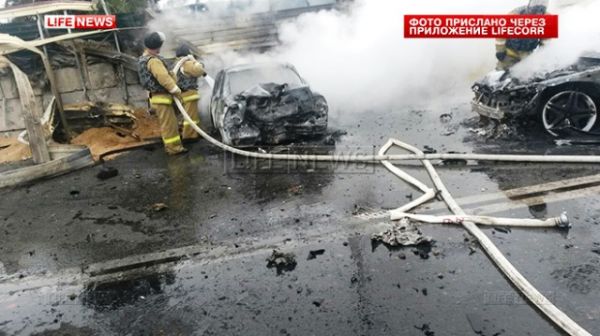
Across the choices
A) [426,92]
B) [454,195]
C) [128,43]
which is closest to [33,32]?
[128,43]

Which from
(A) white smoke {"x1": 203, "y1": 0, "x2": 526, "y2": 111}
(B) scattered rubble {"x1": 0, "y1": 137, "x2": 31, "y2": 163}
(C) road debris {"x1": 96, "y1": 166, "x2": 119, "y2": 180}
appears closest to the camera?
(C) road debris {"x1": 96, "y1": 166, "x2": 119, "y2": 180}

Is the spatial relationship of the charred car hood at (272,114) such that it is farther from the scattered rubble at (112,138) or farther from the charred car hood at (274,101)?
the scattered rubble at (112,138)

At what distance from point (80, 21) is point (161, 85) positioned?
5.05 m

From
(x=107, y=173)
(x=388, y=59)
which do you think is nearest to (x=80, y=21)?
(x=107, y=173)

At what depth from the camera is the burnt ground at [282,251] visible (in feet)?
10.3

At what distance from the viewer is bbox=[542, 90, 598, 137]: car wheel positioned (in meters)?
6.36

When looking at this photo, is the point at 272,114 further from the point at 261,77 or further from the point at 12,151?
the point at 12,151

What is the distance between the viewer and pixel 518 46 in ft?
27.6

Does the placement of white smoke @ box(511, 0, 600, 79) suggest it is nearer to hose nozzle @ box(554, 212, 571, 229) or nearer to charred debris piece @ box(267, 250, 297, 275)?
hose nozzle @ box(554, 212, 571, 229)

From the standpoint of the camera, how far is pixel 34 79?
10570 millimetres

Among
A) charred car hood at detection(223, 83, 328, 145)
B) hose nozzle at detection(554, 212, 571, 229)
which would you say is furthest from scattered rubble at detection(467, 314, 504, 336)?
charred car hood at detection(223, 83, 328, 145)

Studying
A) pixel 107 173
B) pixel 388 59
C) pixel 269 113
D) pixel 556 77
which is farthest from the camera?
pixel 388 59

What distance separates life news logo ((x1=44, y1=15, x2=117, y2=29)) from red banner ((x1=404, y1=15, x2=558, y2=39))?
750cm

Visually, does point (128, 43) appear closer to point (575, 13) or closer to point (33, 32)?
point (33, 32)
